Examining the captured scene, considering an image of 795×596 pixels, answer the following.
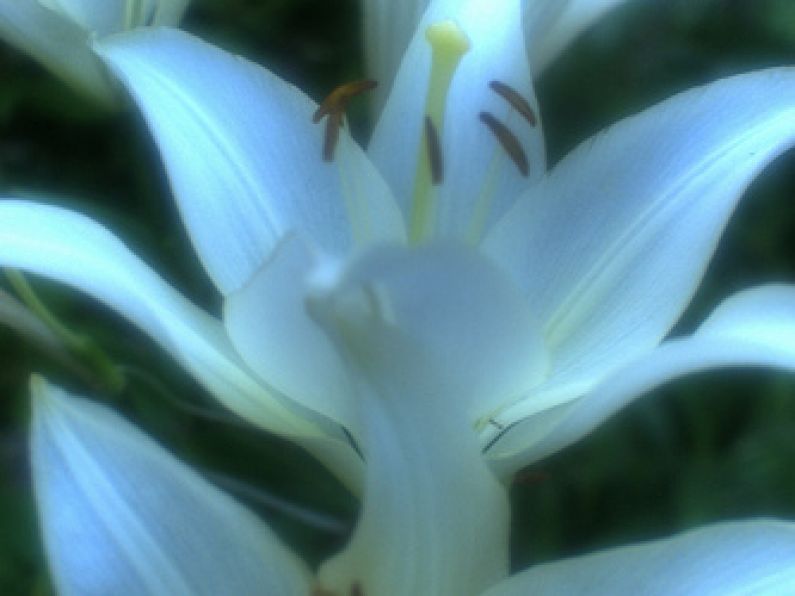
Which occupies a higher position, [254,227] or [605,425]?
[254,227]

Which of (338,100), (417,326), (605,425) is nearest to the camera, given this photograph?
(417,326)

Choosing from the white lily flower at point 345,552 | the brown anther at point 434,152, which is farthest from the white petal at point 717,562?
the brown anther at point 434,152

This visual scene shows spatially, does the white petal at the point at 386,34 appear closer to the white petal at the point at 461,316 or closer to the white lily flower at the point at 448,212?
the white lily flower at the point at 448,212

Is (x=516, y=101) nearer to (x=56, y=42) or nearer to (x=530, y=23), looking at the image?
(x=530, y=23)

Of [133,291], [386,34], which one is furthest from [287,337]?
[386,34]

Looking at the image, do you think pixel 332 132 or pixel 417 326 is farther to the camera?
pixel 332 132

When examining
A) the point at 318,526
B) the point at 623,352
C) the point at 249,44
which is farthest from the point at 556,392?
the point at 249,44

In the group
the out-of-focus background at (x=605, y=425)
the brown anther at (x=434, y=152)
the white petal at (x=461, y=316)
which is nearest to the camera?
the white petal at (x=461, y=316)
